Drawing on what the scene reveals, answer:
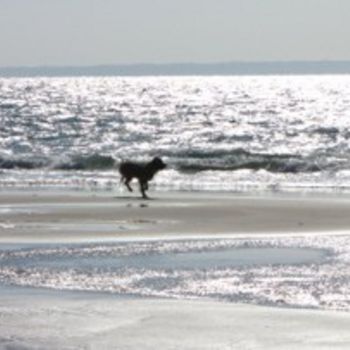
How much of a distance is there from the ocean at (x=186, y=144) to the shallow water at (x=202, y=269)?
39.7ft

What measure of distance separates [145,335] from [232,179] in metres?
22.5

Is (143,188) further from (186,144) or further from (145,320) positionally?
(186,144)

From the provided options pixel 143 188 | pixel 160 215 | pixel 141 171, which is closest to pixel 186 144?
pixel 141 171

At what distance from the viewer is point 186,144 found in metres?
49.2

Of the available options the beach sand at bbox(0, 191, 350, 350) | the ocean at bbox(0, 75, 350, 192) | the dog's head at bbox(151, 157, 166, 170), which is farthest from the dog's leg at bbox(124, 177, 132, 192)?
the beach sand at bbox(0, 191, 350, 350)

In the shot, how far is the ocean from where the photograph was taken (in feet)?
105

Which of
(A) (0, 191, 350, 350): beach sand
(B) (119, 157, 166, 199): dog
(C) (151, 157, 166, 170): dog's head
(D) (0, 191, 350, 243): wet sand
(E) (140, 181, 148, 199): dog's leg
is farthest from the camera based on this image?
(C) (151, 157, 166, 170): dog's head

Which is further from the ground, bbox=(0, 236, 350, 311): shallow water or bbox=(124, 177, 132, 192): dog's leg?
bbox=(0, 236, 350, 311): shallow water

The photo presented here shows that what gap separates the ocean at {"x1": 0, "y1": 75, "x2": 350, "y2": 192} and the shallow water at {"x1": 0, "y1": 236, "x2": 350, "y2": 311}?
12114 millimetres

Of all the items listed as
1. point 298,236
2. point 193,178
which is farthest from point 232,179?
point 298,236

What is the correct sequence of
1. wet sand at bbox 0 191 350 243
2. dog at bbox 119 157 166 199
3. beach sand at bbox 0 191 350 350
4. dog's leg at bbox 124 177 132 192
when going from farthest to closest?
dog's leg at bbox 124 177 132 192
dog at bbox 119 157 166 199
wet sand at bbox 0 191 350 243
beach sand at bbox 0 191 350 350

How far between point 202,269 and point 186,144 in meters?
34.8

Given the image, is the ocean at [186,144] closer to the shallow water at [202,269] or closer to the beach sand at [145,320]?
the beach sand at [145,320]

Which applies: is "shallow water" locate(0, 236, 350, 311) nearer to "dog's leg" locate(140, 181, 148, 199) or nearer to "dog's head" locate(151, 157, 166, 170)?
"dog's leg" locate(140, 181, 148, 199)
